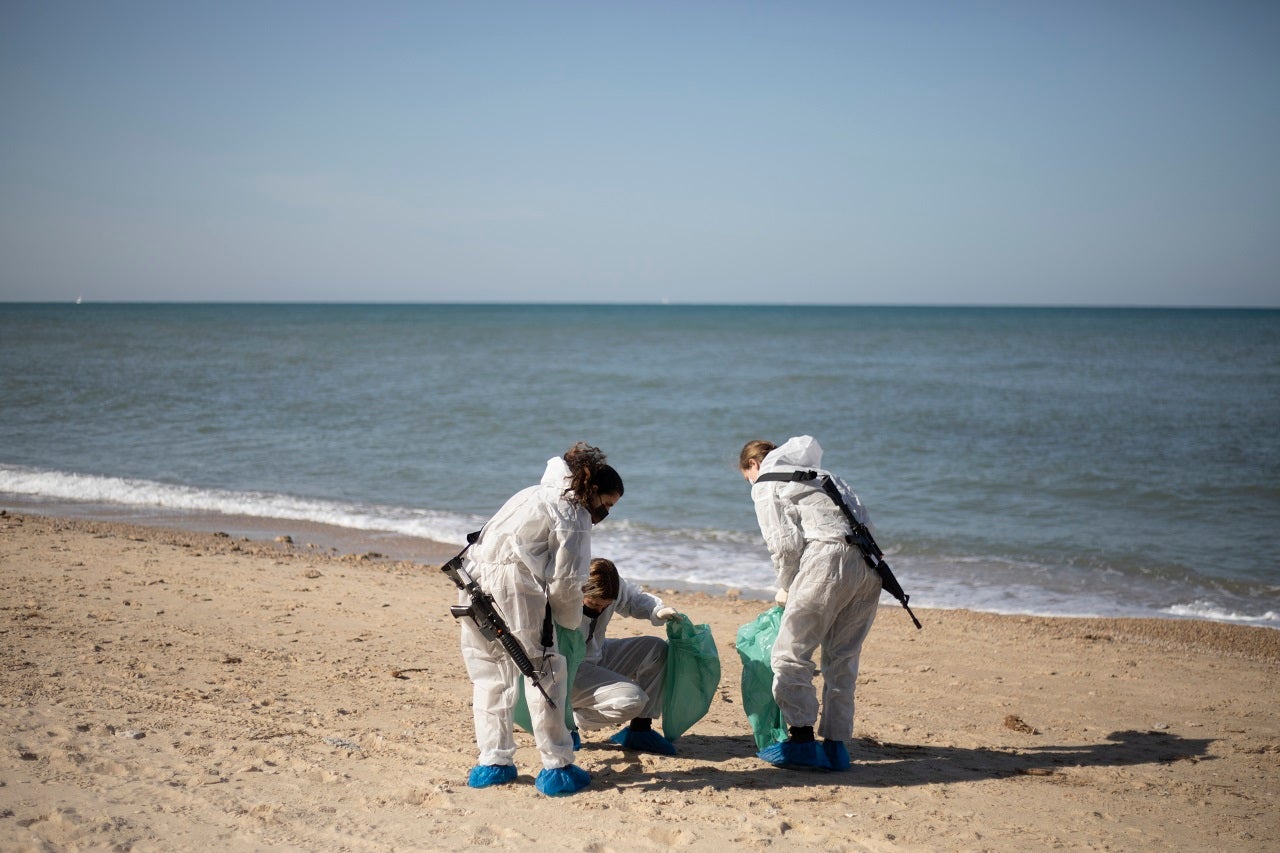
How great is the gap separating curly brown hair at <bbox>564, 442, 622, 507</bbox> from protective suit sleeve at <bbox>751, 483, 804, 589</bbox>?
0.90 metres

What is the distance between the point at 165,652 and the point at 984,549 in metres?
9.27

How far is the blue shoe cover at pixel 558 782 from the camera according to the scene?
4.35 metres

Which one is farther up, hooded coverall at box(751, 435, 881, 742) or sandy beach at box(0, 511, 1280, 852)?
hooded coverall at box(751, 435, 881, 742)

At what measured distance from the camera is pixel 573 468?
4.13 metres

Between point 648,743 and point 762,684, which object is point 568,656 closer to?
point 648,743

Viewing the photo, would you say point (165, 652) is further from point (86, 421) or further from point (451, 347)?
point (451, 347)

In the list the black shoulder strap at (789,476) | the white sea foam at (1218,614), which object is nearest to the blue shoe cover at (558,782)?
the black shoulder strap at (789,476)

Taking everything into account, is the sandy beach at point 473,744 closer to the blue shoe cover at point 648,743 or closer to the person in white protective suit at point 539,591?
the blue shoe cover at point 648,743

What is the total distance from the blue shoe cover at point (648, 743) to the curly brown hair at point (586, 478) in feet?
5.40

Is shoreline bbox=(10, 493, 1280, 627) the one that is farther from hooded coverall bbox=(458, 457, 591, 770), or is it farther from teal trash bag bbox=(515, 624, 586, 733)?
hooded coverall bbox=(458, 457, 591, 770)

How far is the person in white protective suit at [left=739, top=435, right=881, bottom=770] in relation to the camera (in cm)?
464

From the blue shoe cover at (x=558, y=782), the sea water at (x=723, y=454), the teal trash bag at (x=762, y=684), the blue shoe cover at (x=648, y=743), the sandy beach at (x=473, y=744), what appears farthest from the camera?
the sea water at (x=723, y=454)

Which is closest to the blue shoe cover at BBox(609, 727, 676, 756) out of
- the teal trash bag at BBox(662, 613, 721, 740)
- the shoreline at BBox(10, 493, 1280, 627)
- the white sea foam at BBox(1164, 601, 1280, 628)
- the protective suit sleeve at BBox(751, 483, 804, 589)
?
the teal trash bag at BBox(662, 613, 721, 740)

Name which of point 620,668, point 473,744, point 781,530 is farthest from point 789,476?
point 473,744
